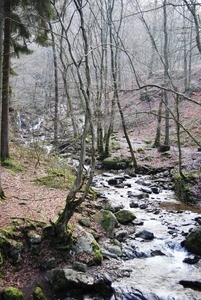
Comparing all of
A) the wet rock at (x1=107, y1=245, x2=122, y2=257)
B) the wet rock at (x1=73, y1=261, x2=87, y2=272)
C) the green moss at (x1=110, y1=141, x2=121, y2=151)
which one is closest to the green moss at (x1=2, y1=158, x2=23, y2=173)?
the wet rock at (x1=107, y1=245, x2=122, y2=257)

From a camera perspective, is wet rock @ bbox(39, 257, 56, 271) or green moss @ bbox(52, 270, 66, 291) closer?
green moss @ bbox(52, 270, 66, 291)

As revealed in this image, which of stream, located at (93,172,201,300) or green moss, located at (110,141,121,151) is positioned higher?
green moss, located at (110,141,121,151)

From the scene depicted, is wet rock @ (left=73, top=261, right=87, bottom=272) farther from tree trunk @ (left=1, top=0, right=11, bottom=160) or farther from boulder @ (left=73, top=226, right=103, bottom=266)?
tree trunk @ (left=1, top=0, right=11, bottom=160)

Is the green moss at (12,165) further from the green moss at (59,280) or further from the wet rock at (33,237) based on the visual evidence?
the green moss at (59,280)

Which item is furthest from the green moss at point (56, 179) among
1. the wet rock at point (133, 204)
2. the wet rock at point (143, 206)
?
the wet rock at point (143, 206)

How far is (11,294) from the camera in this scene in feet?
17.2

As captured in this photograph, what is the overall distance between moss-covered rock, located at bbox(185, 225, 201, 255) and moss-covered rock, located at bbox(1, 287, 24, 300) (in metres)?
4.06

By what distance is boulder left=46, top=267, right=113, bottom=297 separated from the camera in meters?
5.73

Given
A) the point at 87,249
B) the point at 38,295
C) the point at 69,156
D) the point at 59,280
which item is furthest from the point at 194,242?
the point at 69,156

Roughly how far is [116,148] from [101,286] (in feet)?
48.8

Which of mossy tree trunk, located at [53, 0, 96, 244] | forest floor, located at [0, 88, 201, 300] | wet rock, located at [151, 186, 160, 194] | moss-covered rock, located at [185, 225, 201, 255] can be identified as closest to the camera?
forest floor, located at [0, 88, 201, 300]

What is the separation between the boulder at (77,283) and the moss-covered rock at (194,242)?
2.47 metres

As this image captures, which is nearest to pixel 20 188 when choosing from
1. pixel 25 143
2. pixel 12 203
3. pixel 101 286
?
pixel 12 203

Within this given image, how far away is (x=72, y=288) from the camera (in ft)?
18.9
